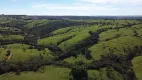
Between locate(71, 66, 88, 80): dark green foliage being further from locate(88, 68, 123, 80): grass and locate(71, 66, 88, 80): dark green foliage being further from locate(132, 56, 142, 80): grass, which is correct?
locate(132, 56, 142, 80): grass

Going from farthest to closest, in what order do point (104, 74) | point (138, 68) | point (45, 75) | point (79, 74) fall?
point (138, 68) < point (104, 74) < point (45, 75) < point (79, 74)

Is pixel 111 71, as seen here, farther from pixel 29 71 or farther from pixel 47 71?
pixel 29 71

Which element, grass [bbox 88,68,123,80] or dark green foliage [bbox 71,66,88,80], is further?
grass [bbox 88,68,123,80]

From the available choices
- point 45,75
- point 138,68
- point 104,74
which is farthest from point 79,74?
point 138,68

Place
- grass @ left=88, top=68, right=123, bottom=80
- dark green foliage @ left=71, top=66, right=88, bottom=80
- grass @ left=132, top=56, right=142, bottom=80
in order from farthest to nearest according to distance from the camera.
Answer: grass @ left=132, top=56, right=142, bottom=80, grass @ left=88, top=68, right=123, bottom=80, dark green foliage @ left=71, top=66, right=88, bottom=80

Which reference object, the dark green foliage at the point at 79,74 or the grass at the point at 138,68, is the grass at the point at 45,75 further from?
the grass at the point at 138,68

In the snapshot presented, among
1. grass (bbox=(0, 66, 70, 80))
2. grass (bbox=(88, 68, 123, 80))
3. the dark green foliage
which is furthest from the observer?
grass (bbox=(88, 68, 123, 80))

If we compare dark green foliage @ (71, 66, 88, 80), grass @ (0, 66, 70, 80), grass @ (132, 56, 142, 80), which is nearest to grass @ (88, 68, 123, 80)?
dark green foliage @ (71, 66, 88, 80)

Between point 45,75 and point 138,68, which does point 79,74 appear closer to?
point 45,75
